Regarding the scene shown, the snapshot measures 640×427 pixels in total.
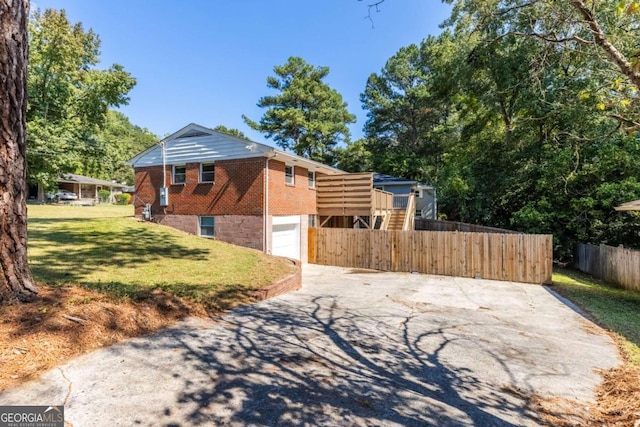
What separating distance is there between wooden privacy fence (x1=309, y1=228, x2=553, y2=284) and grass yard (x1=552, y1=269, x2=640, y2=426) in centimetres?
128

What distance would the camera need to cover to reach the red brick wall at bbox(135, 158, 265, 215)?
1345cm

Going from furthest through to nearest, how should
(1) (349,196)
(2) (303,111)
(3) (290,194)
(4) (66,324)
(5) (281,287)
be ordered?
(2) (303,111)
(1) (349,196)
(3) (290,194)
(5) (281,287)
(4) (66,324)

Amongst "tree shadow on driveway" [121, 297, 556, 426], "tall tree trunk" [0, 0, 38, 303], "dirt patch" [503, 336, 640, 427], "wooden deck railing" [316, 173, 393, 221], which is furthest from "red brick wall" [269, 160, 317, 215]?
"dirt patch" [503, 336, 640, 427]

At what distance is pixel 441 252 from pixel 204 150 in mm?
11115

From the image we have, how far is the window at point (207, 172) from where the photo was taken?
14594 mm

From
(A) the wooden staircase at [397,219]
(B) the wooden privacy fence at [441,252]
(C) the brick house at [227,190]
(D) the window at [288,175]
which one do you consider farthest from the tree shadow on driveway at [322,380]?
(A) the wooden staircase at [397,219]

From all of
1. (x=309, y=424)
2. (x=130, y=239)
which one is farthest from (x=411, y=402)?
(x=130, y=239)

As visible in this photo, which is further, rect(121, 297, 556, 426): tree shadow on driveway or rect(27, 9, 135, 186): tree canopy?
rect(27, 9, 135, 186): tree canopy

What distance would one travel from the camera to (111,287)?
5.85 m

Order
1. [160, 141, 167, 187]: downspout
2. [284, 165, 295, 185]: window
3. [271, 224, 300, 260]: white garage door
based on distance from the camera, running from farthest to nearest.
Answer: [160, 141, 167, 187]: downspout
[284, 165, 295, 185]: window
[271, 224, 300, 260]: white garage door

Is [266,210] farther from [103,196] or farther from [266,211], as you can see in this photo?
[103,196]

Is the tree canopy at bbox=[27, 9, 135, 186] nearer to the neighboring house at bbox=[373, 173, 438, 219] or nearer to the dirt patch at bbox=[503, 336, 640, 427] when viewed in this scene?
the neighboring house at bbox=[373, 173, 438, 219]

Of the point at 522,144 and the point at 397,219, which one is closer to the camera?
the point at 397,219

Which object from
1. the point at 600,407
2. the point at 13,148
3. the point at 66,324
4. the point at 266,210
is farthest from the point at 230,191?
the point at 600,407
